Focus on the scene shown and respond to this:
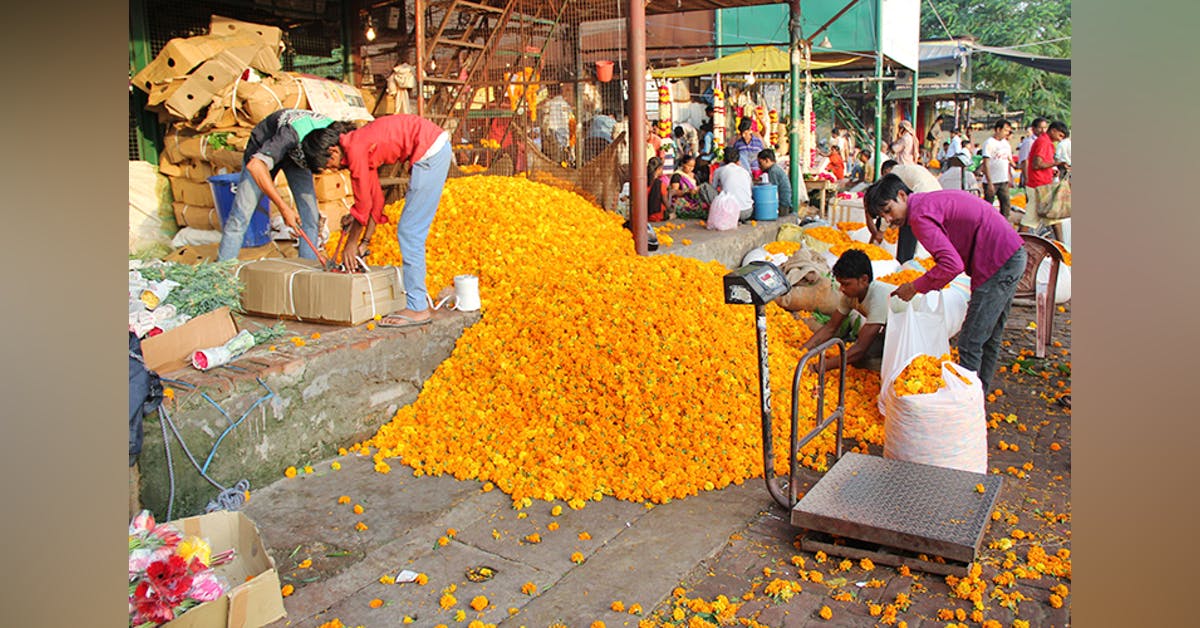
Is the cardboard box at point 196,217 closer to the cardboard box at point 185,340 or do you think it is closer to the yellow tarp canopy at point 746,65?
the cardboard box at point 185,340

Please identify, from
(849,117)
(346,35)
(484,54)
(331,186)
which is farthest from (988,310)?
(849,117)

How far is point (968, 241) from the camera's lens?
4.97 m

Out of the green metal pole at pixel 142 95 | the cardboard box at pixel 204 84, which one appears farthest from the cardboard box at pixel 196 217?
the cardboard box at pixel 204 84

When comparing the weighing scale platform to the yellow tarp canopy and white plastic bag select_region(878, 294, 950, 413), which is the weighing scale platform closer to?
white plastic bag select_region(878, 294, 950, 413)

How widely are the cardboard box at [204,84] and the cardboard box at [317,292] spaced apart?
3.22m

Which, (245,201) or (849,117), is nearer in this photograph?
(245,201)

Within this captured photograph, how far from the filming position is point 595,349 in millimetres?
5078

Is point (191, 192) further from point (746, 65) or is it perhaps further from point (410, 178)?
point (746, 65)

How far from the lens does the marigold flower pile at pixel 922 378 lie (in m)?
4.20

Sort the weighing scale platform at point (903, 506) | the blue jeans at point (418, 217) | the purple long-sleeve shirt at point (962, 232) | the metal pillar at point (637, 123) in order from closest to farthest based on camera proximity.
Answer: the weighing scale platform at point (903, 506) → the purple long-sleeve shirt at point (962, 232) → the blue jeans at point (418, 217) → the metal pillar at point (637, 123)

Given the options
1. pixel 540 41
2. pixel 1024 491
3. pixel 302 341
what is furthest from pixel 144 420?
pixel 540 41

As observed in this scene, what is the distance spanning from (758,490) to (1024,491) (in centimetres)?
131

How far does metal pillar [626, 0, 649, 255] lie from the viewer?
24.8ft

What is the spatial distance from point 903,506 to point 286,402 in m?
3.10
